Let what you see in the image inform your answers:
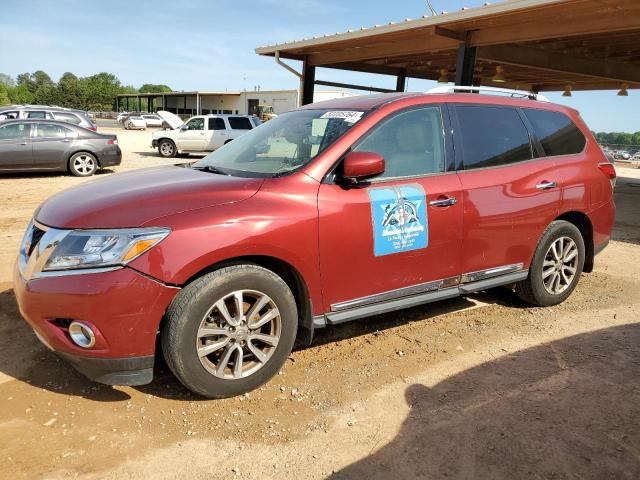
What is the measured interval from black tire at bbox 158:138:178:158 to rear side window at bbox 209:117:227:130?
1.64 m

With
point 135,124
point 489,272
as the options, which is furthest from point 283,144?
point 135,124

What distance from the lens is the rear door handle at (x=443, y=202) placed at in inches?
137

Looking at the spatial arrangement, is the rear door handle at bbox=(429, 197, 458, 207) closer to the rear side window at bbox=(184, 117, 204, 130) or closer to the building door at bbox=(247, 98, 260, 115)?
the rear side window at bbox=(184, 117, 204, 130)

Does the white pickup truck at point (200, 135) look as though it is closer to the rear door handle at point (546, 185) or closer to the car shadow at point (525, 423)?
the rear door handle at point (546, 185)

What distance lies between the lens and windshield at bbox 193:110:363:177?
332 cm

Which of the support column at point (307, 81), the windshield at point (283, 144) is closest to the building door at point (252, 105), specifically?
the support column at point (307, 81)

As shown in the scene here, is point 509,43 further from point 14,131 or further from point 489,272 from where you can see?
point 14,131

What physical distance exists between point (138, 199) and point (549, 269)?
11.5 ft

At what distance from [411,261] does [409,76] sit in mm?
14798

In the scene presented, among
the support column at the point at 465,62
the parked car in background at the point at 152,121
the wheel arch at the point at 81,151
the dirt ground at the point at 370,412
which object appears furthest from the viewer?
the parked car in background at the point at 152,121

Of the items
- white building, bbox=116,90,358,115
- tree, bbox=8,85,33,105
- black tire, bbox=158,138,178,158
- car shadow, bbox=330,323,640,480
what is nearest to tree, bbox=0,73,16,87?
tree, bbox=8,85,33,105

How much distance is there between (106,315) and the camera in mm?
2535

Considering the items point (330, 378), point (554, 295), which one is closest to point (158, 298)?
point (330, 378)

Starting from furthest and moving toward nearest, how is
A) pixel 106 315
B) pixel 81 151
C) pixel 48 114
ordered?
pixel 48 114 < pixel 81 151 < pixel 106 315
